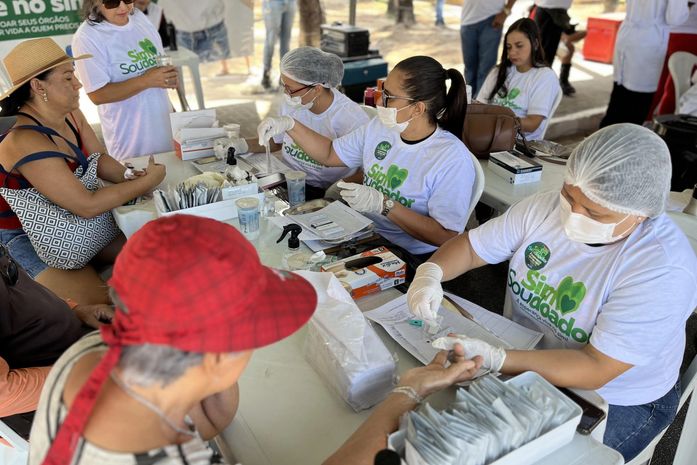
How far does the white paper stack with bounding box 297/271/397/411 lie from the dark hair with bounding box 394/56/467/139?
1.00 m

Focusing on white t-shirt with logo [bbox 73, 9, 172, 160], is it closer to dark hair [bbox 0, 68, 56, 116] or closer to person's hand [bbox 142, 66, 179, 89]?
person's hand [bbox 142, 66, 179, 89]

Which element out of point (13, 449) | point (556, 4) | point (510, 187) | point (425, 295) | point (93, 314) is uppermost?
point (556, 4)

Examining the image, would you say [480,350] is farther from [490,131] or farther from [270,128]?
[490,131]

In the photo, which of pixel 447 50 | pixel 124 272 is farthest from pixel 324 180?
pixel 447 50

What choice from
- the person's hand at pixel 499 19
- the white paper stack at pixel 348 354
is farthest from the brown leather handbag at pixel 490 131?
the person's hand at pixel 499 19

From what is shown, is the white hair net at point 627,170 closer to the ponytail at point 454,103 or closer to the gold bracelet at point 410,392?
the gold bracelet at point 410,392

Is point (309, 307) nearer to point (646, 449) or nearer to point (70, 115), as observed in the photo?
point (646, 449)

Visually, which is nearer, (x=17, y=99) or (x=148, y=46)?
(x=17, y=99)

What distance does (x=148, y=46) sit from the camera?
2.83 meters

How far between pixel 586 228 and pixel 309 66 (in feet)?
5.38

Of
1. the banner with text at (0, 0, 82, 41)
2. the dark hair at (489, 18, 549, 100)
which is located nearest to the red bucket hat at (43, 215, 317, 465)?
the dark hair at (489, 18, 549, 100)

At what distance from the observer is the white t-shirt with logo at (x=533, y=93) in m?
3.32

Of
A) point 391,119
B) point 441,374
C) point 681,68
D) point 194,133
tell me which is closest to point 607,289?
point 441,374

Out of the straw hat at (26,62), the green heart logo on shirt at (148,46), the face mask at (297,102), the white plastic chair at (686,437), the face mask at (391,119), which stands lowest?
the white plastic chair at (686,437)
